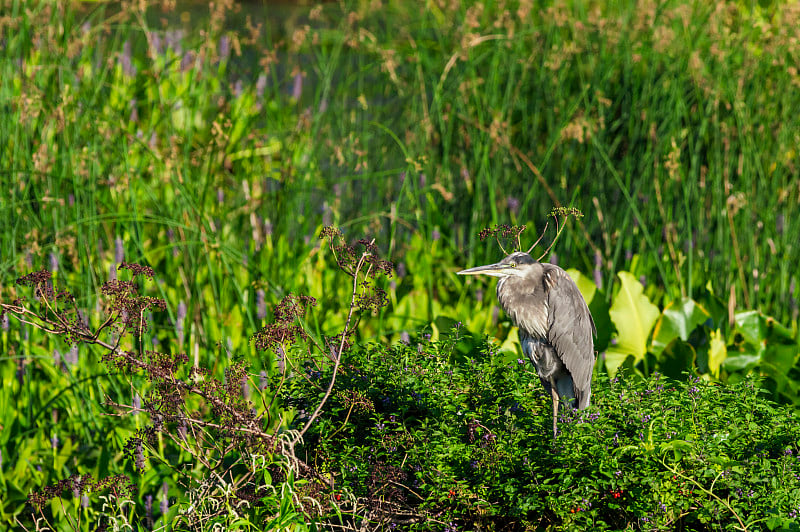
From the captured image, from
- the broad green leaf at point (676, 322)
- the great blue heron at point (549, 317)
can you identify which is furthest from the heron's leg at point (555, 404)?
the broad green leaf at point (676, 322)

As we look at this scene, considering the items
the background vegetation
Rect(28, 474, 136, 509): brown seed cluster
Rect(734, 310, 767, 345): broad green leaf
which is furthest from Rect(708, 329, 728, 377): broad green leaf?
Rect(28, 474, 136, 509): brown seed cluster

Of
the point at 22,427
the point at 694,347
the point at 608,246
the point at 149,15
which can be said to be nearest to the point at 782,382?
the point at 694,347

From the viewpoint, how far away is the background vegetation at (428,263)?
177 cm

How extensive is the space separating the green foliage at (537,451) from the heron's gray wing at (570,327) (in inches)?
2.8

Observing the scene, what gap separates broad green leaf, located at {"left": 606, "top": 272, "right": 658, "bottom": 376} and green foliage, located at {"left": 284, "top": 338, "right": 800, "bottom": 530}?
0.82 metres

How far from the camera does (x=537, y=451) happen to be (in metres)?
1.73

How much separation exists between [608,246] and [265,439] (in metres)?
1.84

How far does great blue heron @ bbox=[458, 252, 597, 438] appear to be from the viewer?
6.22 feet

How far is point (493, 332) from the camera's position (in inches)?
119

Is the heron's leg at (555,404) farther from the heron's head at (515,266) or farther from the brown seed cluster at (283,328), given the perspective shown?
the brown seed cluster at (283,328)

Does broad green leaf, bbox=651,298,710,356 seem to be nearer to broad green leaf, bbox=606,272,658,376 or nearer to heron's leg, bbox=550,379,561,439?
broad green leaf, bbox=606,272,658,376

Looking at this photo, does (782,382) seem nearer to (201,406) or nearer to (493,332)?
(493,332)

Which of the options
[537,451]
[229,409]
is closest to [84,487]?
[229,409]

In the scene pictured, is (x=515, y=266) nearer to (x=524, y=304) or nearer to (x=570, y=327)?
(x=524, y=304)
